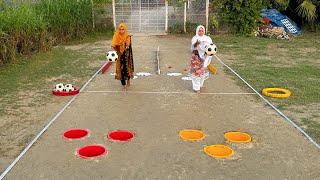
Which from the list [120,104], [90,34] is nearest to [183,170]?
[120,104]

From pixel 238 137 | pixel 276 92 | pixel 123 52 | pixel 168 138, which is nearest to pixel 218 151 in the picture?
pixel 238 137

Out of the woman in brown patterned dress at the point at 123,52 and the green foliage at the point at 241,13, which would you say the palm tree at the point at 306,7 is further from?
the woman in brown patterned dress at the point at 123,52

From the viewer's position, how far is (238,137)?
5754 mm

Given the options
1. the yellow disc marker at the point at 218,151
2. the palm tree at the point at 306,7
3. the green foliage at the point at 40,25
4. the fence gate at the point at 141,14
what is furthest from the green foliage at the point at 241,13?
the yellow disc marker at the point at 218,151

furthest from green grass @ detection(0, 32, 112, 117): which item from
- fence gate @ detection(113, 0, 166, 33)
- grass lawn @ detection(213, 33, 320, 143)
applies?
fence gate @ detection(113, 0, 166, 33)

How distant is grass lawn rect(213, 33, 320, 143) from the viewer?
23.0 feet

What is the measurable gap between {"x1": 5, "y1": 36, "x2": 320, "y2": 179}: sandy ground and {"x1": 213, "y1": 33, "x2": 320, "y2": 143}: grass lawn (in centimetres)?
48

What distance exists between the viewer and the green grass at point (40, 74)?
7590 mm

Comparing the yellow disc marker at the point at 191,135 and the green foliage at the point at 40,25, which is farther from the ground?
the green foliage at the point at 40,25

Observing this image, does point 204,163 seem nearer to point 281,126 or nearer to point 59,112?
point 281,126

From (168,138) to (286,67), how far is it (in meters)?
5.78

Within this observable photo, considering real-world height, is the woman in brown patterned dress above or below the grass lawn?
above

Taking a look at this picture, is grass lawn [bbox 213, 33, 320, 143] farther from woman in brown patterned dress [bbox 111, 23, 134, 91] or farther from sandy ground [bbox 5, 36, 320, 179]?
woman in brown patterned dress [bbox 111, 23, 134, 91]

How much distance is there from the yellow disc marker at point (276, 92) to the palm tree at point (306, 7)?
9.76 meters
